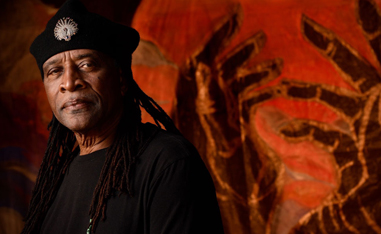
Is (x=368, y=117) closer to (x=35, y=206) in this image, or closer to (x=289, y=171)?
(x=289, y=171)

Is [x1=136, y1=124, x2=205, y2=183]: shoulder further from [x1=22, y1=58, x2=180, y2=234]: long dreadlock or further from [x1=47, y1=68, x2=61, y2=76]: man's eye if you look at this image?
[x1=47, y1=68, x2=61, y2=76]: man's eye

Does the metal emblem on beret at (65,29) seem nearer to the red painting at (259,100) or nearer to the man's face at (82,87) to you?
the man's face at (82,87)

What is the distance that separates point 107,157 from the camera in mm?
1007

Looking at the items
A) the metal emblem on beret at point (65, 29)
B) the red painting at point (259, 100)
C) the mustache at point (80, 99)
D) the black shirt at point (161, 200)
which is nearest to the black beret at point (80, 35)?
the metal emblem on beret at point (65, 29)

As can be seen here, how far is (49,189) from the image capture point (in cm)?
114

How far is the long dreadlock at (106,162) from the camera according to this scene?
918 mm

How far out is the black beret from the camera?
1.00 meters

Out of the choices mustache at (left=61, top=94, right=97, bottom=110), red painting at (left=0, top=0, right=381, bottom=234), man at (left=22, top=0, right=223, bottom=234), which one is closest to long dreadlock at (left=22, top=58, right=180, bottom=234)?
man at (left=22, top=0, right=223, bottom=234)

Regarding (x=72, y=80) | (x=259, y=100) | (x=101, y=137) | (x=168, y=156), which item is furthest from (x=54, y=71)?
(x=259, y=100)

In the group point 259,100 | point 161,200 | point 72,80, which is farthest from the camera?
point 259,100

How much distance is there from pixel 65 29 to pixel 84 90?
0.56ft

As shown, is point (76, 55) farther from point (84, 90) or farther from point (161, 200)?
point (161, 200)

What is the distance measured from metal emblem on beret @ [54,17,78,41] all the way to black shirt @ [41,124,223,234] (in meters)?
0.33

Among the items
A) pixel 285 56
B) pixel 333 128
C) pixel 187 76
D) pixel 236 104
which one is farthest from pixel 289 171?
pixel 187 76
